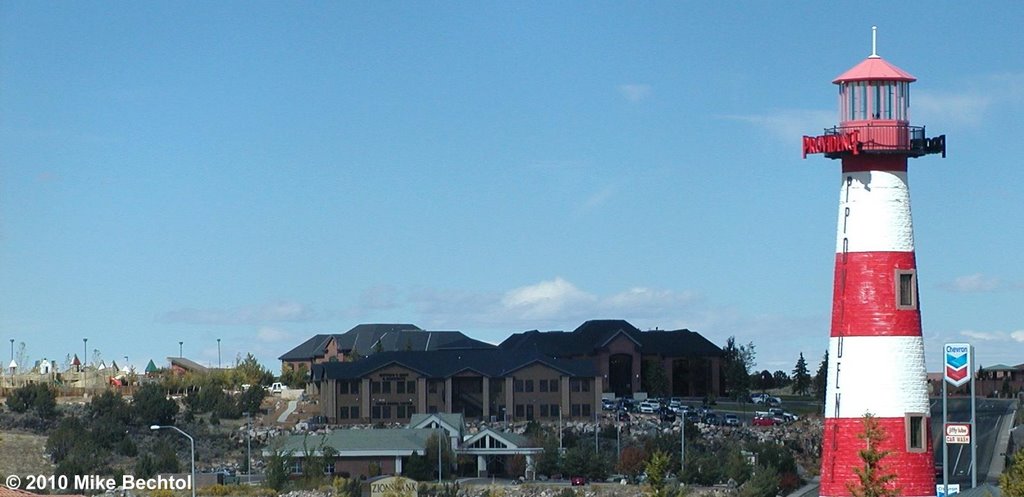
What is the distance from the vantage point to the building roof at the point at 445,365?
136125 mm

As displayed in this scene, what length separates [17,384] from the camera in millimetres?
152000

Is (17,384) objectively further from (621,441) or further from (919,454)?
(919,454)

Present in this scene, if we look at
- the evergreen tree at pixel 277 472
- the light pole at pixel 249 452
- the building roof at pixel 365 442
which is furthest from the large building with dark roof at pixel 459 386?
the evergreen tree at pixel 277 472

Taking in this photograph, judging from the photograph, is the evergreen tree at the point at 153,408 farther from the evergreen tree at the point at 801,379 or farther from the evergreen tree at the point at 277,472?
the evergreen tree at the point at 801,379

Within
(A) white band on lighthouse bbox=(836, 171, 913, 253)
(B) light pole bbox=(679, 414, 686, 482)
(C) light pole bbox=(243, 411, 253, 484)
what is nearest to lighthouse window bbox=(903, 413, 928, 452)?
(A) white band on lighthouse bbox=(836, 171, 913, 253)

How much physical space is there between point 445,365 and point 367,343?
4309cm

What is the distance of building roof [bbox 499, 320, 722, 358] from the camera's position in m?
164

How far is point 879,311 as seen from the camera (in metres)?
42.2

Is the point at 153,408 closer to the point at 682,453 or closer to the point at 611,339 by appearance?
the point at 682,453

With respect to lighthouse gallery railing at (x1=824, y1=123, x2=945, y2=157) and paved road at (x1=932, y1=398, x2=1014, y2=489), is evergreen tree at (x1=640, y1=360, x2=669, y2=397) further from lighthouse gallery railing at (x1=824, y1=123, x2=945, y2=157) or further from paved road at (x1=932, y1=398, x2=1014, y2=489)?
lighthouse gallery railing at (x1=824, y1=123, x2=945, y2=157)

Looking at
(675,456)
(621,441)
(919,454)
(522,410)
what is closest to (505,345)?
(522,410)

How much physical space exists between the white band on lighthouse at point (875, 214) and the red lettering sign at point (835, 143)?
0.64 m

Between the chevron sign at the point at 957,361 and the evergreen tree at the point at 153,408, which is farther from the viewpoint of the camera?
the evergreen tree at the point at 153,408

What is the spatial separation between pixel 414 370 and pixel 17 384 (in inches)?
1440
